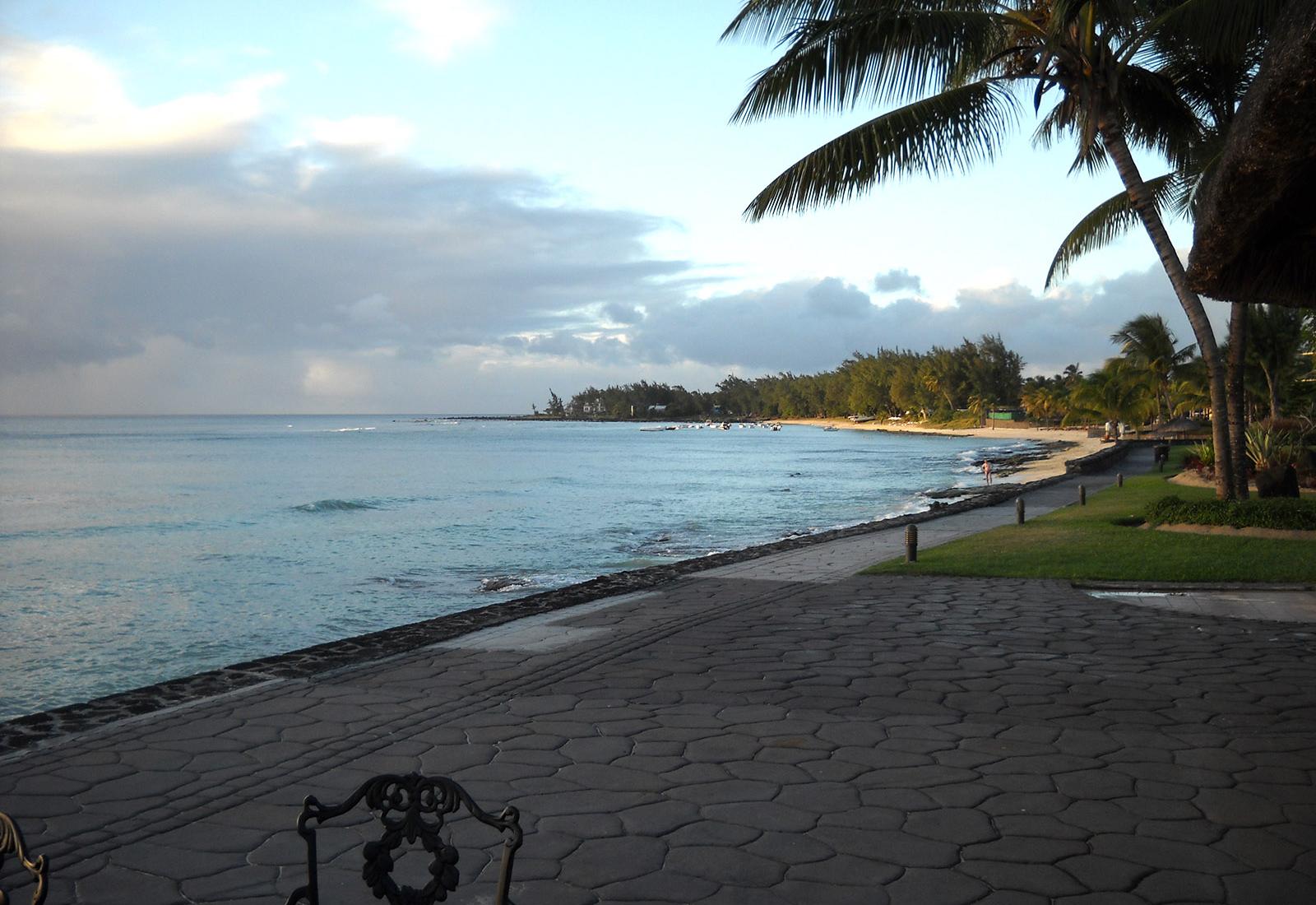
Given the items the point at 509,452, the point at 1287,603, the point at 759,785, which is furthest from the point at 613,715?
the point at 509,452

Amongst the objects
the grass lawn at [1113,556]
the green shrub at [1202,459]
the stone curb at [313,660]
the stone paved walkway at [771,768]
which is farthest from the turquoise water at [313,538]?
the green shrub at [1202,459]

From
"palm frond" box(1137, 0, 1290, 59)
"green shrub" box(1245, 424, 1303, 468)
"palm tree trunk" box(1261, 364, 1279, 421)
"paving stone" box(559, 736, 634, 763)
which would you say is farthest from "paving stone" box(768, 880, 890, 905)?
"palm tree trunk" box(1261, 364, 1279, 421)

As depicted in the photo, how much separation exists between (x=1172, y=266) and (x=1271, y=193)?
9.68m

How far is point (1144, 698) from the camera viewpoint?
6.25 m

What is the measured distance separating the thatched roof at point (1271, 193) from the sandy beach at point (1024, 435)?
27.6m

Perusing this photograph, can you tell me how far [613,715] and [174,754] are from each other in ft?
8.05

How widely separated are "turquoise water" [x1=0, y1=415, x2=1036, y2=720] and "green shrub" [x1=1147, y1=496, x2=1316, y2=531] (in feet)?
29.3

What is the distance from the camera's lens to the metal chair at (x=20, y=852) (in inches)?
76.7

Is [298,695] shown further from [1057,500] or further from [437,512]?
[437,512]

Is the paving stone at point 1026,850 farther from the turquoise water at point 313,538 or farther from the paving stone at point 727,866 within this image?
the turquoise water at point 313,538

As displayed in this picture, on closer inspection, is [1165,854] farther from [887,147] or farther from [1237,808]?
[887,147]

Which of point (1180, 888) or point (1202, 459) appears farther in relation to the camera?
point (1202, 459)

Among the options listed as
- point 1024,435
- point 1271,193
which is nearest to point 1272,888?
point 1271,193

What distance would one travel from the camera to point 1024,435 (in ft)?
311
